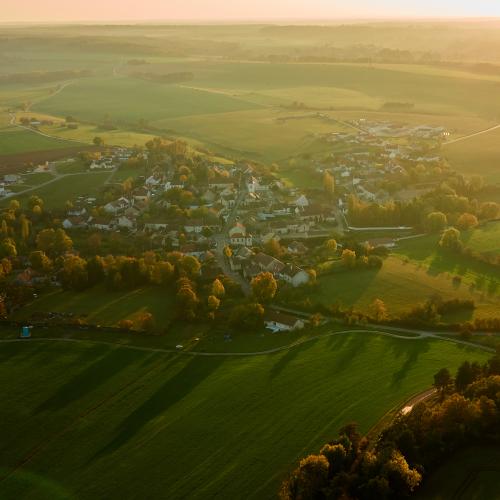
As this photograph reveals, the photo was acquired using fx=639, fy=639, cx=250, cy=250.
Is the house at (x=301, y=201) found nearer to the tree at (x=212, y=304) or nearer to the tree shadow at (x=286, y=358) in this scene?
the tree at (x=212, y=304)

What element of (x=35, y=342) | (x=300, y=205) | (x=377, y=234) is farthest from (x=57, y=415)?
(x=300, y=205)

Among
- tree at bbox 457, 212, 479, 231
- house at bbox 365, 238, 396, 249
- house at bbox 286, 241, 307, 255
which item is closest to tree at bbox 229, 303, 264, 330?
house at bbox 286, 241, 307, 255

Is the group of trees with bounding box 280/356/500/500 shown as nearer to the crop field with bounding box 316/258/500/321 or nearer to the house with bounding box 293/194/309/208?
the crop field with bounding box 316/258/500/321

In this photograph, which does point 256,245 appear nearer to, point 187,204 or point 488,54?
point 187,204

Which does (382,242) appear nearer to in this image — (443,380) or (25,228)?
(443,380)

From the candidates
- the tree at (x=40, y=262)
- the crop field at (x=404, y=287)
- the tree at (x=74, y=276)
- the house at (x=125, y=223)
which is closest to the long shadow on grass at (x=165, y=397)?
the crop field at (x=404, y=287)

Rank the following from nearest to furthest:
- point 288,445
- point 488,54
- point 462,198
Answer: point 288,445 < point 462,198 < point 488,54
